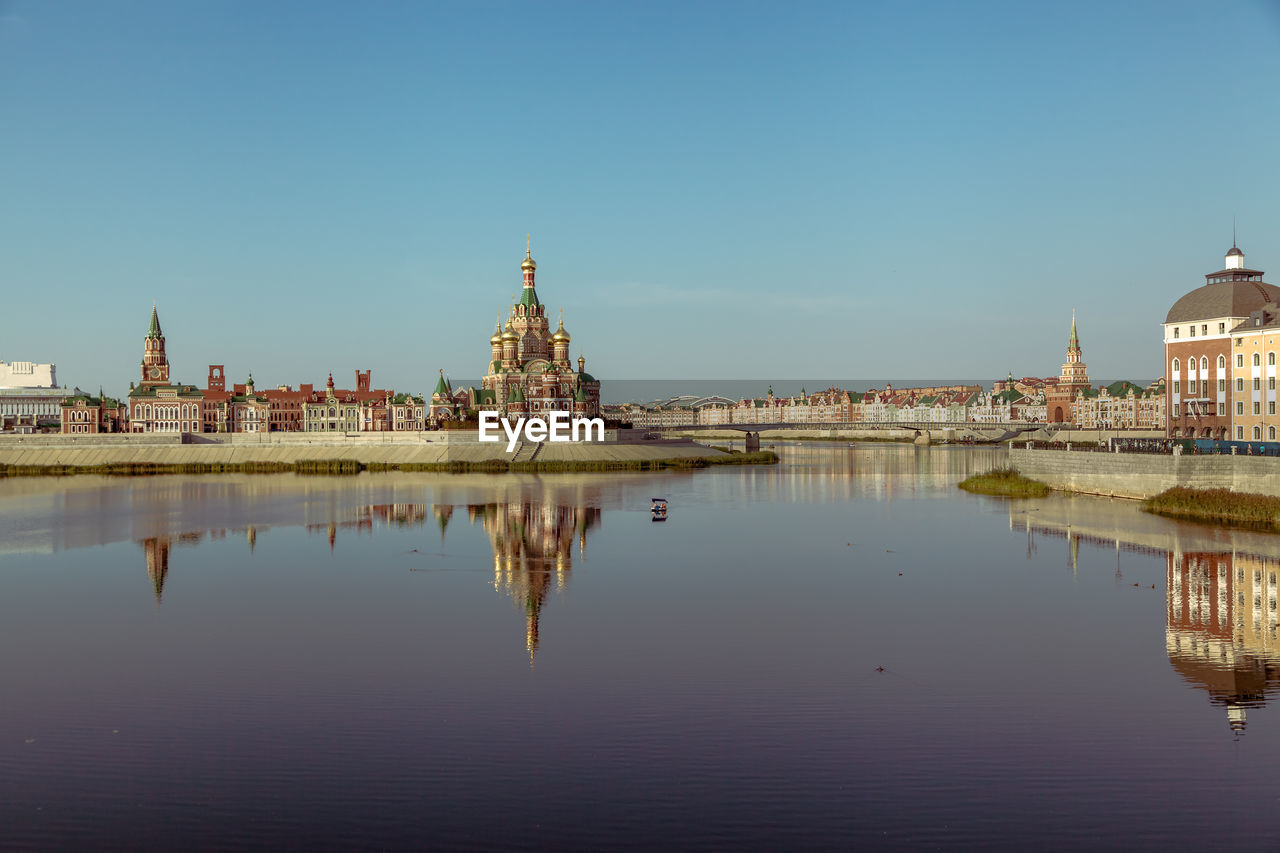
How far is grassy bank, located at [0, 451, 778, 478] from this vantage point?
3743 inches

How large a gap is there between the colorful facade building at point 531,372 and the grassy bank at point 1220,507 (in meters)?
76.9

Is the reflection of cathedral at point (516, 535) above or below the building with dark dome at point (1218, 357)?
below

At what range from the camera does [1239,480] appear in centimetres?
4838

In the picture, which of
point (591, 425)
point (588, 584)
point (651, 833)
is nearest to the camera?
point (651, 833)

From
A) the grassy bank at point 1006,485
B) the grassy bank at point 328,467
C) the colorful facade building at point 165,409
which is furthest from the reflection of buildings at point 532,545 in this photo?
the colorful facade building at point 165,409

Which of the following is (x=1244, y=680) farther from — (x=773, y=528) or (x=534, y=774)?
(x=773, y=528)

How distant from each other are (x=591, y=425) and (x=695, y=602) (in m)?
80.9

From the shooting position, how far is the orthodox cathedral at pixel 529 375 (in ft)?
393

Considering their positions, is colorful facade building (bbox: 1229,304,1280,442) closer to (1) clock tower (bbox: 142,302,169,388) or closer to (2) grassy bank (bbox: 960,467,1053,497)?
(2) grassy bank (bbox: 960,467,1053,497)

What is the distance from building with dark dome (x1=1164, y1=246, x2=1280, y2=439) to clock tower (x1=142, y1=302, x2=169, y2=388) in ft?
425

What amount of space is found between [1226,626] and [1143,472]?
30.3m

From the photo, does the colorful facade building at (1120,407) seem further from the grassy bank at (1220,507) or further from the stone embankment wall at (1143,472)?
the grassy bank at (1220,507)

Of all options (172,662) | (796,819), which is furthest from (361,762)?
(172,662)
